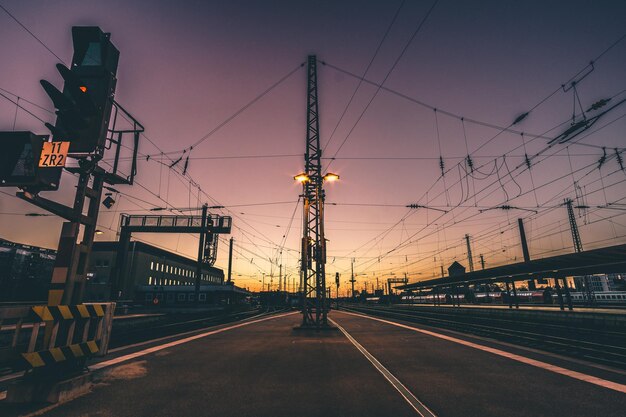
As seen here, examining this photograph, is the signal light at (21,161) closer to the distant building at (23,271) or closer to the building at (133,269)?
the building at (133,269)

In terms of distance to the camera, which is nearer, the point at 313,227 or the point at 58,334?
the point at 58,334

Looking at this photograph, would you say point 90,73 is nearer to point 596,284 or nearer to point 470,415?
point 470,415

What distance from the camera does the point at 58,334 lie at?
4.20 metres

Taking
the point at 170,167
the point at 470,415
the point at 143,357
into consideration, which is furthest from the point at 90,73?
the point at 170,167

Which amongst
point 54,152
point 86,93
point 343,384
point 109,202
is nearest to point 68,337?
point 54,152

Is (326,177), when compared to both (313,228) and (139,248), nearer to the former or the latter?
(313,228)

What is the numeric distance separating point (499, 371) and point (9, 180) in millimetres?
8336

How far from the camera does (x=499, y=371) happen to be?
18.6 feet

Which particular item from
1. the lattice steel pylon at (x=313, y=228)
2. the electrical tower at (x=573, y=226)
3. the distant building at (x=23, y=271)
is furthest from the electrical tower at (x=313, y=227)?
the distant building at (x=23, y=271)

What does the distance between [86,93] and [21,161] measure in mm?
1139

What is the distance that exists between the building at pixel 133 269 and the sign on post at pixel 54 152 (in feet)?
174

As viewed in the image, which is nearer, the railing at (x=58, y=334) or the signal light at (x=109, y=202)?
the railing at (x=58, y=334)

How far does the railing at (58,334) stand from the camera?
141 inches

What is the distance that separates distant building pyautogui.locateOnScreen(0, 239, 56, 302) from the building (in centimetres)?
740
